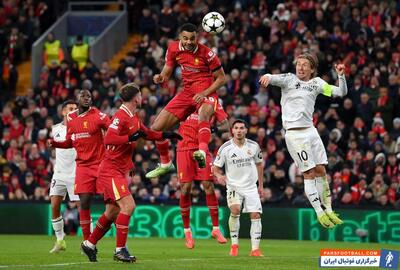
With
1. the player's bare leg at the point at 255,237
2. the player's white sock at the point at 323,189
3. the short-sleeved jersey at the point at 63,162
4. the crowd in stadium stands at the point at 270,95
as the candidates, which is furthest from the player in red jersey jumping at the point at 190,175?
the crowd in stadium stands at the point at 270,95

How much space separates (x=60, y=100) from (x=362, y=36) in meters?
9.37

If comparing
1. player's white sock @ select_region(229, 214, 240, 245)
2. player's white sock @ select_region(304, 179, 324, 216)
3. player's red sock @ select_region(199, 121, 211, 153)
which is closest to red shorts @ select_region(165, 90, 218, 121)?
player's red sock @ select_region(199, 121, 211, 153)

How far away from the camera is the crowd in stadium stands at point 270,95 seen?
26.9 m

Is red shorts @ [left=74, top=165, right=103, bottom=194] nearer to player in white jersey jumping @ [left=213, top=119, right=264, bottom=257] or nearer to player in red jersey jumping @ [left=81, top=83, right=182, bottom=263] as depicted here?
player in red jersey jumping @ [left=81, top=83, right=182, bottom=263]

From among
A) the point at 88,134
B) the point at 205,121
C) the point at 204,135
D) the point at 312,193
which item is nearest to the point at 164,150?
the point at 204,135

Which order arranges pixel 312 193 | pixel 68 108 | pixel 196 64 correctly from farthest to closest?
pixel 68 108 → pixel 196 64 → pixel 312 193

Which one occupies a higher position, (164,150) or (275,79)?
(275,79)

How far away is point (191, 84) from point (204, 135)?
1.01 metres

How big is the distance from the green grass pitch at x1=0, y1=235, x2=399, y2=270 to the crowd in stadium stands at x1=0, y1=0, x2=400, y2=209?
249cm

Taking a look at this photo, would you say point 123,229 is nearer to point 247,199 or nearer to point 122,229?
point 122,229

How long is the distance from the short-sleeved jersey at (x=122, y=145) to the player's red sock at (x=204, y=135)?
5.08ft

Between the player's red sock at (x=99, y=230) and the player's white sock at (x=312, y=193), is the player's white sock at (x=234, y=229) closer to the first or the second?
the player's white sock at (x=312, y=193)

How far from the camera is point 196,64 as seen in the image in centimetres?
1800

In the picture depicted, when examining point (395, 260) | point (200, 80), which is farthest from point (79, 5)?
point (395, 260)
